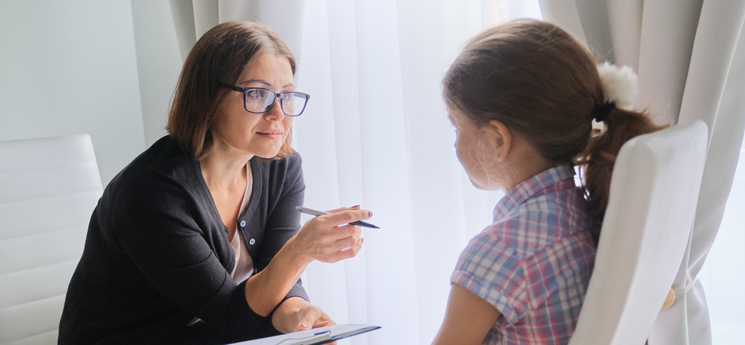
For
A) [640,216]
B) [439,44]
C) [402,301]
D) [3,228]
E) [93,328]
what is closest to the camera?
[640,216]

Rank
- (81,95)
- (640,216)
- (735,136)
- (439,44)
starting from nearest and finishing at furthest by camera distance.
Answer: (640,216) < (735,136) < (439,44) < (81,95)

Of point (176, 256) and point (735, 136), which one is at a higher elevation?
point (735, 136)

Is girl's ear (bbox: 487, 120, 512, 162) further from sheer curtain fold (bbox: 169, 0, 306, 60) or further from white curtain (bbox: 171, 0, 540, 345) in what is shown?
sheer curtain fold (bbox: 169, 0, 306, 60)

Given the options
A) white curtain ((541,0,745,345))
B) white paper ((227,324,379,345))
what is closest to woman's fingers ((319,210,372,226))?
white paper ((227,324,379,345))

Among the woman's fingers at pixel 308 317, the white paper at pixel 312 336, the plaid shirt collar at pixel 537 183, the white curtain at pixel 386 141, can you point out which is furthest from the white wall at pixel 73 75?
the plaid shirt collar at pixel 537 183

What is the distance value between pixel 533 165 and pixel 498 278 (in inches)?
8.8

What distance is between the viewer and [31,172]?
143 centimetres

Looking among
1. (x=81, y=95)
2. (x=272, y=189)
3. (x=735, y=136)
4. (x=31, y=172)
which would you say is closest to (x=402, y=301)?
(x=272, y=189)

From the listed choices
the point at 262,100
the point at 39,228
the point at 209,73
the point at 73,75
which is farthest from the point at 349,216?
the point at 73,75

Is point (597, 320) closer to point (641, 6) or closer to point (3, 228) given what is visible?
point (641, 6)

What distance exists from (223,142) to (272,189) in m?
0.21

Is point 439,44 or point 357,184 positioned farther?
point 357,184

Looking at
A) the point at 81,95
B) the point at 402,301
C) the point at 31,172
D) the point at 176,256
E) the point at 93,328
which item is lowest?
the point at 402,301

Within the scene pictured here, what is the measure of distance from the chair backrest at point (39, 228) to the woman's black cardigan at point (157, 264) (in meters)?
0.22
